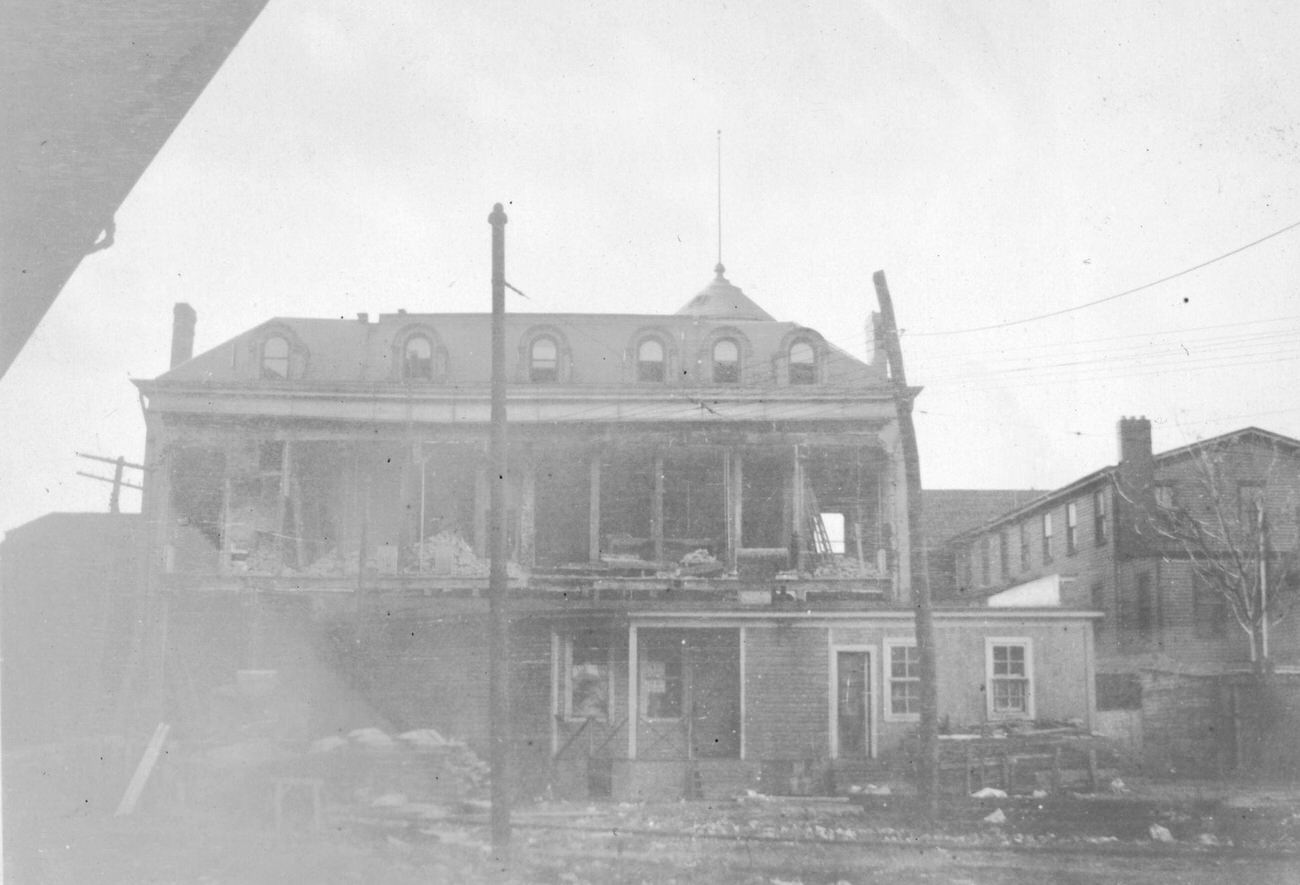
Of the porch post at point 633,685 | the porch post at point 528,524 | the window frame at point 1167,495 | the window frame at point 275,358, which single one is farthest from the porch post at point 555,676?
the window frame at point 1167,495

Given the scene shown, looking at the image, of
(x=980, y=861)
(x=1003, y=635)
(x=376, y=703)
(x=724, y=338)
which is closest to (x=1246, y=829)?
(x=980, y=861)

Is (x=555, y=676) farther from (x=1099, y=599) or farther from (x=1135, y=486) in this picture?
(x=1099, y=599)

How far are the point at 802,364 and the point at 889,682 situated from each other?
4327mm

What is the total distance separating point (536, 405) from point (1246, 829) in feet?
25.7

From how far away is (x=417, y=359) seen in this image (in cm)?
1020

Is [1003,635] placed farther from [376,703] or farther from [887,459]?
[376,703]

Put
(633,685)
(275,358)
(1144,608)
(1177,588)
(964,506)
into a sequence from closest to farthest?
(275,358)
(633,685)
(1177,588)
(1144,608)
(964,506)

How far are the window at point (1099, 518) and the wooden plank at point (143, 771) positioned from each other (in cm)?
1113

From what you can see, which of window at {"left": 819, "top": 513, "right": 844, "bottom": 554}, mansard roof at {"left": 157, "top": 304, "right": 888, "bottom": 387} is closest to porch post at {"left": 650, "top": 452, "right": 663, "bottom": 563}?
mansard roof at {"left": 157, "top": 304, "right": 888, "bottom": 387}

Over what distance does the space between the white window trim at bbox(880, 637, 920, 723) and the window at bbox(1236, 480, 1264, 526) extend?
3898mm

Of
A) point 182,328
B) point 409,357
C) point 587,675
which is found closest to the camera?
point 182,328

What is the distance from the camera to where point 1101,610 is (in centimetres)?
1394

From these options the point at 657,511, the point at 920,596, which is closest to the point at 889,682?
the point at 920,596

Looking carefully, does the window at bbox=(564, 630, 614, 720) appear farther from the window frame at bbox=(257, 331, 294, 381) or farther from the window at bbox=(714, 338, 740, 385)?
the window frame at bbox=(257, 331, 294, 381)
